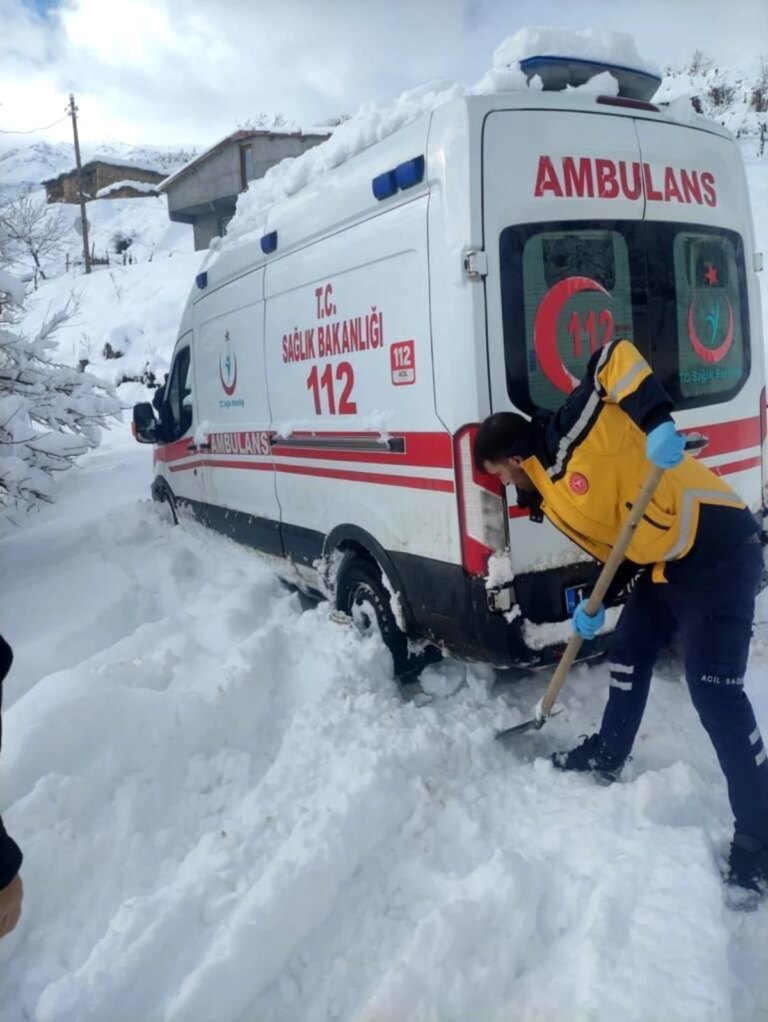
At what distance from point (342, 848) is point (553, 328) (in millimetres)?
2228

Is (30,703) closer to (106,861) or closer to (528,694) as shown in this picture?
(106,861)

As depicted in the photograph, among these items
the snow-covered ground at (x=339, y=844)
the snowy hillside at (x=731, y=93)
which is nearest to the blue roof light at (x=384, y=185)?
the snow-covered ground at (x=339, y=844)

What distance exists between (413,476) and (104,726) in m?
1.73

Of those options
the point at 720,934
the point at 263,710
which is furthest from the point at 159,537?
the point at 720,934

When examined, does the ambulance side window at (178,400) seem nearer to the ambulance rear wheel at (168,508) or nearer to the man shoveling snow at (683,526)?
the ambulance rear wheel at (168,508)

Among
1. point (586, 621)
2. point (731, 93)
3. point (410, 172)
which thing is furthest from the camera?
point (731, 93)

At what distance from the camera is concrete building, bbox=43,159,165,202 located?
171ft

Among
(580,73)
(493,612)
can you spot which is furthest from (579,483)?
(580,73)

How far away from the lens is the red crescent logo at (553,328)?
134 inches

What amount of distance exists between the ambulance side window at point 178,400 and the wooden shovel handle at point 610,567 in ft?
14.2

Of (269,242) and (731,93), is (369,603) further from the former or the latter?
(731,93)

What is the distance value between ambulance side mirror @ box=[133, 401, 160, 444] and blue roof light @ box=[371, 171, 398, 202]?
387cm

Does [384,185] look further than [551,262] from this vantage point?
Yes

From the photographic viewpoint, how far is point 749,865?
9.18 feet
